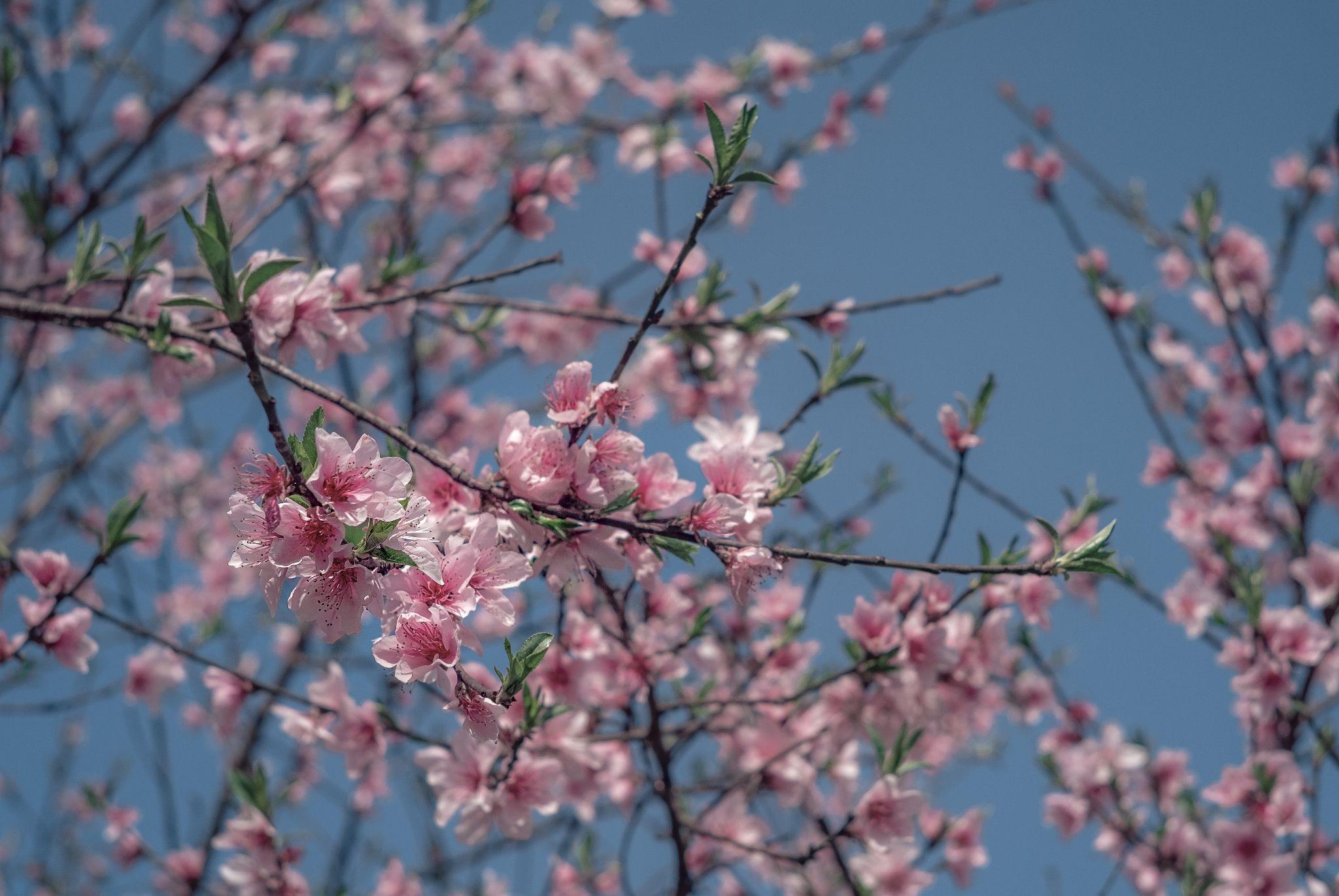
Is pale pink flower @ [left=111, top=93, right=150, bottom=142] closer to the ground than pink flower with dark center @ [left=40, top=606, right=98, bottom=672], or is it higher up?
higher up

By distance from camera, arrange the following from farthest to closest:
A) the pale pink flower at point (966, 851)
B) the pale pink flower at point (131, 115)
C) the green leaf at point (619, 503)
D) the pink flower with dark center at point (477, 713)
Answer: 1. the pale pink flower at point (131, 115)
2. the pale pink flower at point (966, 851)
3. the green leaf at point (619, 503)
4. the pink flower with dark center at point (477, 713)

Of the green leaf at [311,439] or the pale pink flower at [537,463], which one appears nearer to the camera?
the green leaf at [311,439]

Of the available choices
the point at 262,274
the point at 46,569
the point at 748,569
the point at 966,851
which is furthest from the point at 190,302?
the point at 966,851

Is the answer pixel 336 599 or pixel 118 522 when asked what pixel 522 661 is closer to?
pixel 336 599

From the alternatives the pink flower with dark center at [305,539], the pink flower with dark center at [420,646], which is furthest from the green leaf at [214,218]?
the pink flower with dark center at [420,646]

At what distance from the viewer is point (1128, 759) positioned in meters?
3.63

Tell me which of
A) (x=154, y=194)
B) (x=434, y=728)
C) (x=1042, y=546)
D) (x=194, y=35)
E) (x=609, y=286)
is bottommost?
(x=1042, y=546)

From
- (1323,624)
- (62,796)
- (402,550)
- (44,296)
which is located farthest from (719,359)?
(62,796)

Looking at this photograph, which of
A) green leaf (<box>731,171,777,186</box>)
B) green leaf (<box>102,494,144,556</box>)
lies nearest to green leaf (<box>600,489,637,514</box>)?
green leaf (<box>731,171,777,186</box>)

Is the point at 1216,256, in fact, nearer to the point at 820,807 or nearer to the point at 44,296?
the point at 820,807

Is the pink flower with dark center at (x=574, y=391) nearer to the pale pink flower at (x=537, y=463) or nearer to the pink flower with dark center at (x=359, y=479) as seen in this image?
the pale pink flower at (x=537, y=463)

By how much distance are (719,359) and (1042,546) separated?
52.2 inches

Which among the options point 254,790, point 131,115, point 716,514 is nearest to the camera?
point 716,514

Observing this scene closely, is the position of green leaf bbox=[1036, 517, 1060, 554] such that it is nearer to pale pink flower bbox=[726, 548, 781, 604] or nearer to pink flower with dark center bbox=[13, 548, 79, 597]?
pale pink flower bbox=[726, 548, 781, 604]
